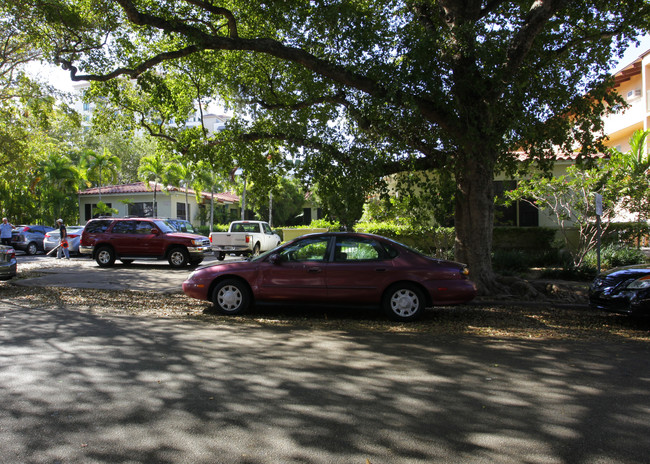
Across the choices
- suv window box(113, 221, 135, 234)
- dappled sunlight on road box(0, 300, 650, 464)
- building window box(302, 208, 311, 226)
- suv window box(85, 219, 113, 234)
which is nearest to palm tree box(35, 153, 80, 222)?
building window box(302, 208, 311, 226)

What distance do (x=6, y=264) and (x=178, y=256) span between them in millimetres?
6088

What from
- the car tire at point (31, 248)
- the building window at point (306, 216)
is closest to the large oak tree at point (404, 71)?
the car tire at point (31, 248)

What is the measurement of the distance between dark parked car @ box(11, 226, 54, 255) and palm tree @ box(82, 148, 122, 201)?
8359mm

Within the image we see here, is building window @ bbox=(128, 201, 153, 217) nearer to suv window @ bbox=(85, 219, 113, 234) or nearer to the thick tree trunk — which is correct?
suv window @ bbox=(85, 219, 113, 234)

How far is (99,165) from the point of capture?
33812 millimetres

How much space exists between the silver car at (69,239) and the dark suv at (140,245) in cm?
533

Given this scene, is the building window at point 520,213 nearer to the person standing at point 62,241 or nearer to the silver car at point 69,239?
the person standing at point 62,241

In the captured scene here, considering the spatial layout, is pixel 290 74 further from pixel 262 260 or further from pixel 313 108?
pixel 262 260

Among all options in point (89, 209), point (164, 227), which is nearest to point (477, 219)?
point (164, 227)

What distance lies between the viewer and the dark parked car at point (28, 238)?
2462 centimetres

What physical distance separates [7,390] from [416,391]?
3812mm

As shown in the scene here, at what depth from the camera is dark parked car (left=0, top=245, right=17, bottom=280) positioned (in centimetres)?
1187

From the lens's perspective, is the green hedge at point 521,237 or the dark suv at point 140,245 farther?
the green hedge at point 521,237

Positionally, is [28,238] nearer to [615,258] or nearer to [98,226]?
[98,226]
